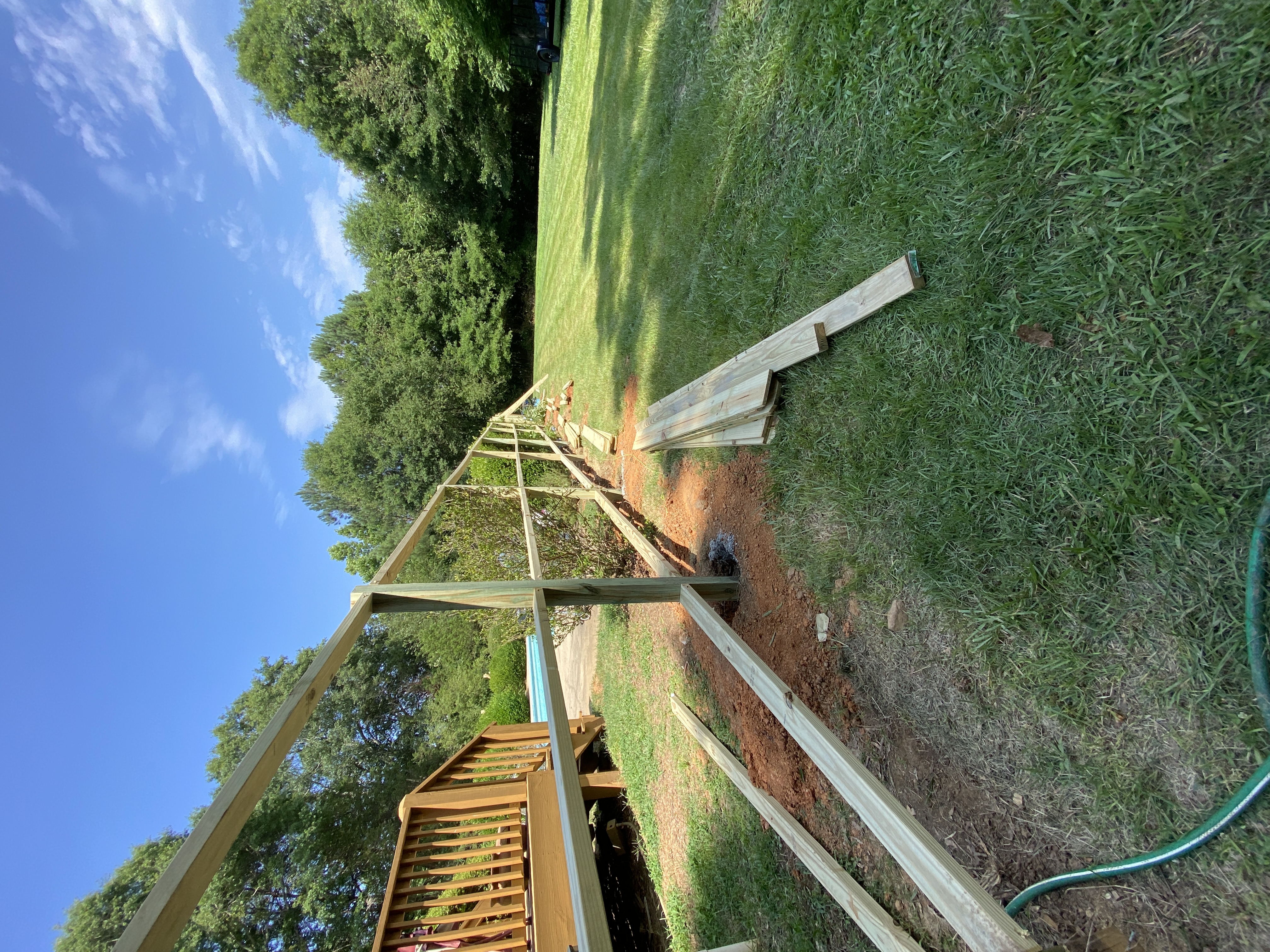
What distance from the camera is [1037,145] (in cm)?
206

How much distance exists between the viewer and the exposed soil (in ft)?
6.45

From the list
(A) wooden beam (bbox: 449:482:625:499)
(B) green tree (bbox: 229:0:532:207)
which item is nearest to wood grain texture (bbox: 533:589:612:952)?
(A) wooden beam (bbox: 449:482:625:499)

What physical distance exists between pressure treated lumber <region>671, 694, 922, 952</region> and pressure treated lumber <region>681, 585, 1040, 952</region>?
0.52 m

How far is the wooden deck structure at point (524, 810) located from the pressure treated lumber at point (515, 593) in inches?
0.4

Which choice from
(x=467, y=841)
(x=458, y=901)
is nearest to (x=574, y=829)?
(x=458, y=901)

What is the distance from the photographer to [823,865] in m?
2.99

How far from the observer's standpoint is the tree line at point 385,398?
51.9ft

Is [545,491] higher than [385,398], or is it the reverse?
[385,398]

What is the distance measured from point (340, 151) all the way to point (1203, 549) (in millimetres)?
25200

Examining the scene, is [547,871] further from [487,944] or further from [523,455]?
[523,455]

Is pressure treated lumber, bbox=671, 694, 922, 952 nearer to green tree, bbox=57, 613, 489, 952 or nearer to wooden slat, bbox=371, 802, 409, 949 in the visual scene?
wooden slat, bbox=371, 802, 409, 949

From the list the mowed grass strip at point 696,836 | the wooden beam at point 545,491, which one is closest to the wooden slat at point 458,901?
the mowed grass strip at point 696,836

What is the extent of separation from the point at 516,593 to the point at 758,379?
1.99 meters

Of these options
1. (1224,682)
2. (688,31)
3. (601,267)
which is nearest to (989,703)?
(1224,682)
